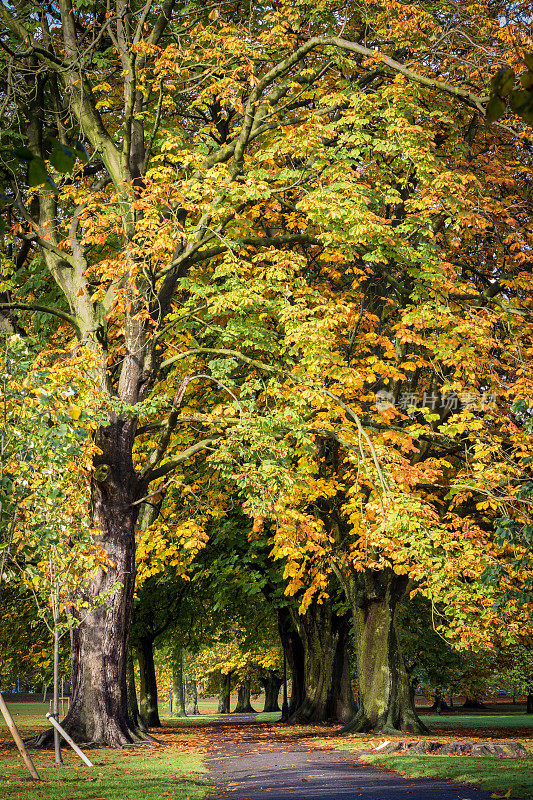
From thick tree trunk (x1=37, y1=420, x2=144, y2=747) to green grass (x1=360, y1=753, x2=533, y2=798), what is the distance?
4410 mm

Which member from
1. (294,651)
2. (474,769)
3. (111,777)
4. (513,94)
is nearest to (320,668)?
(294,651)

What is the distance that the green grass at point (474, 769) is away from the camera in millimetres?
8242

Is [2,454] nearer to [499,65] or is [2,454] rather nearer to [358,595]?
[499,65]

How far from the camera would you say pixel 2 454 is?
770 cm

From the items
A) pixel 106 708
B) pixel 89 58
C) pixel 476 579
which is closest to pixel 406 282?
pixel 476 579

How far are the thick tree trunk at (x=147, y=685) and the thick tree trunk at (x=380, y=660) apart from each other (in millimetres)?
11642

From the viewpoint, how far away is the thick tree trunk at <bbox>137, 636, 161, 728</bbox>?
27.9 meters

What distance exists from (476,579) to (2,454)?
34.3ft

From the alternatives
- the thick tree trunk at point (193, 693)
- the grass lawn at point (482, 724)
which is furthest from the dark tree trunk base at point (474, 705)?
the thick tree trunk at point (193, 693)

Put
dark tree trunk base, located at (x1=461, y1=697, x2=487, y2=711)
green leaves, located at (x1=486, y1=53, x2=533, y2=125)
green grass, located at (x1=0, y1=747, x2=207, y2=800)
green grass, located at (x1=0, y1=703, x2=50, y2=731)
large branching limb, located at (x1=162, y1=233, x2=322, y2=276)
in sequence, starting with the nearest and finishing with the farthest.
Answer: green leaves, located at (x1=486, y1=53, x2=533, y2=125) < green grass, located at (x1=0, y1=747, x2=207, y2=800) < large branching limb, located at (x1=162, y1=233, x2=322, y2=276) < green grass, located at (x1=0, y1=703, x2=50, y2=731) < dark tree trunk base, located at (x1=461, y1=697, x2=487, y2=711)

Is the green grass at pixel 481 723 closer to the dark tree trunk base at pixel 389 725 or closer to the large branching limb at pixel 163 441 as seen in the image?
the dark tree trunk base at pixel 389 725

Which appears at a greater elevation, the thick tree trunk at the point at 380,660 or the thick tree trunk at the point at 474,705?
the thick tree trunk at the point at 380,660

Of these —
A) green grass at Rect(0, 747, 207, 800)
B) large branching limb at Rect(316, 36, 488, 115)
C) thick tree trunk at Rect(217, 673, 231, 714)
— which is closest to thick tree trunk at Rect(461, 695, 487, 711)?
thick tree trunk at Rect(217, 673, 231, 714)

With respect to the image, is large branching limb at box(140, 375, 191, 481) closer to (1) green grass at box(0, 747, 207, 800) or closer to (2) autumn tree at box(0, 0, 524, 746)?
(2) autumn tree at box(0, 0, 524, 746)
